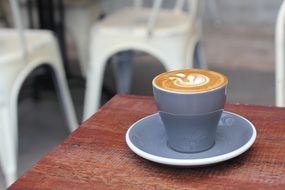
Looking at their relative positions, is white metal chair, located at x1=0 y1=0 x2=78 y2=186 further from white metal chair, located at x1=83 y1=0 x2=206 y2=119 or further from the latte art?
the latte art

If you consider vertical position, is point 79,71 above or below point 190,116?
below

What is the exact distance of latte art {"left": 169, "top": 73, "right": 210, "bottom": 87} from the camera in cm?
59

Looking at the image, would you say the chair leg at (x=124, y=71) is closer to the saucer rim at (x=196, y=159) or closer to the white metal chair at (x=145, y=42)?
the white metal chair at (x=145, y=42)

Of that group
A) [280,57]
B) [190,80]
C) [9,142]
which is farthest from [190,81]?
[9,142]

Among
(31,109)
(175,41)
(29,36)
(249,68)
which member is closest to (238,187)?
(175,41)

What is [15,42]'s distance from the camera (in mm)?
1609

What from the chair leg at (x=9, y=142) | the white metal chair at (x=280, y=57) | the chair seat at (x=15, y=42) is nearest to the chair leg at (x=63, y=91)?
the chair seat at (x=15, y=42)

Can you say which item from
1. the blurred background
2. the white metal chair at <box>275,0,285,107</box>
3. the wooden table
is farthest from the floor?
the wooden table

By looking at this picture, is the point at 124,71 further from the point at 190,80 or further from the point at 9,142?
the point at 190,80

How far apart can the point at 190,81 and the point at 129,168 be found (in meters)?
0.13

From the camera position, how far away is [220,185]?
1.81 feet

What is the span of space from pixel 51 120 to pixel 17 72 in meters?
0.69

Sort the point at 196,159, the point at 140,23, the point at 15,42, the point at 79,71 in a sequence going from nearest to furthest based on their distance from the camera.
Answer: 1. the point at 196,159
2. the point at 15,42
3. the point at 140,23
4. the point at 79,71

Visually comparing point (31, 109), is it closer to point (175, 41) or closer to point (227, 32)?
point (175, 41)
